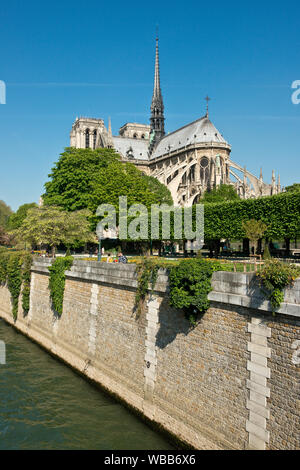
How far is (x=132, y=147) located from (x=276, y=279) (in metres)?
81.3

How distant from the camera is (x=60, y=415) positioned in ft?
42.6

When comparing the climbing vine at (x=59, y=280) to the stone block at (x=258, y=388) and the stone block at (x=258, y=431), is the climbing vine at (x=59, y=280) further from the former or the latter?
the stone block at (x=258, y=431)

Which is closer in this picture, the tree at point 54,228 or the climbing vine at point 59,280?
the climbing vine at point 59,280

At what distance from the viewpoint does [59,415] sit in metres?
13.0

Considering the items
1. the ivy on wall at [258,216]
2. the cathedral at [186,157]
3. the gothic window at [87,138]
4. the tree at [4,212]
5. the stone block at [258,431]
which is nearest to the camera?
the stone block at [258,431]

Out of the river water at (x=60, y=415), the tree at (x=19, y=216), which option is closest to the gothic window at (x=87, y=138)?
the tree at (x=19, y=216)

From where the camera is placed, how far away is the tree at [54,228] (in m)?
30.8

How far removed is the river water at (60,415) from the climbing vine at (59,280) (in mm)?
3006

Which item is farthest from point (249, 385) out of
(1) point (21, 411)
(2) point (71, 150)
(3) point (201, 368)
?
(2) point (71, 150)

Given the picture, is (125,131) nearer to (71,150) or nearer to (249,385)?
(71,150)

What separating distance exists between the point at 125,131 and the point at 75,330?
303ft

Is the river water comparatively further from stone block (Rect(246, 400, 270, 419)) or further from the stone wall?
stone block (Rect(246, 400, 270, 419))

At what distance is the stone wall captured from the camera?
8094 millimetres

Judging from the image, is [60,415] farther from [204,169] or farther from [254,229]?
[204,169]
